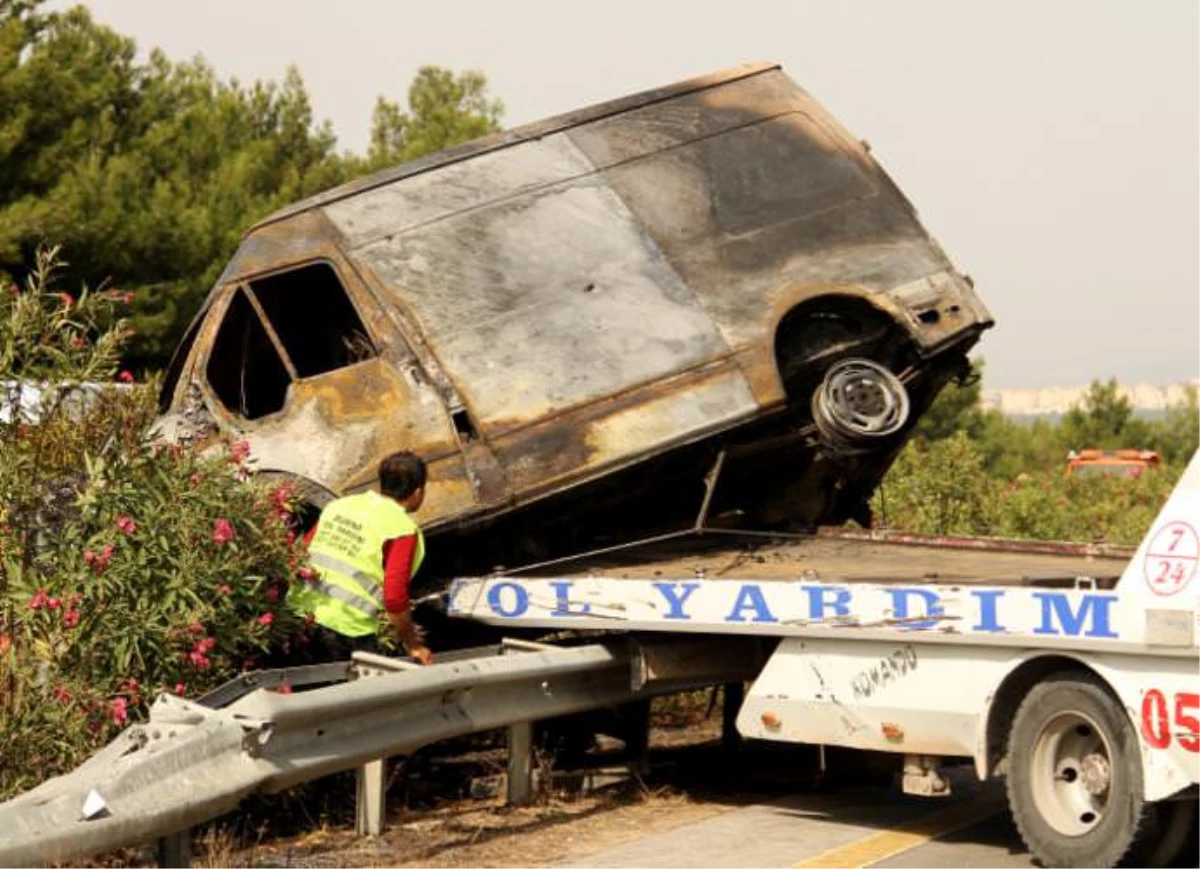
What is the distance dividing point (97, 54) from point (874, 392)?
20.6 m

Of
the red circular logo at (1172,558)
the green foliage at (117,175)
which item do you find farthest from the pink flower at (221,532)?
the green foliage at (117,175)

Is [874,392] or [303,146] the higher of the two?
[303,146]

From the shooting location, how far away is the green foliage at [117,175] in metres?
24.7

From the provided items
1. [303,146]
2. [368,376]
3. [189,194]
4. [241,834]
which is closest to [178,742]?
[241,834]

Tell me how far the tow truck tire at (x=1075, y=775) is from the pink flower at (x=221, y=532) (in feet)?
10.1

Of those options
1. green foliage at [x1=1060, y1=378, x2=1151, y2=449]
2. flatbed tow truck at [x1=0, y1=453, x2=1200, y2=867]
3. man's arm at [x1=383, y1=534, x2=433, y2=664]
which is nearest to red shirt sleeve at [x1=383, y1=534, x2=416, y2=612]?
man's arm at [x1=383, y1=534, x2=433, y2=664]

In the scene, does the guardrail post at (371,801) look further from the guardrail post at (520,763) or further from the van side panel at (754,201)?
the van side panel at (754,201)

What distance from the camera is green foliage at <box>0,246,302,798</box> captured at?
7.81m

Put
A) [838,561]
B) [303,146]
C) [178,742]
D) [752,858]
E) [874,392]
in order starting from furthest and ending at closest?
[303,146]
[874,392]
[838,561]
[752,858]
[178,742]

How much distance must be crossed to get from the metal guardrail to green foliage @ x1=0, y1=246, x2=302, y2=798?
34cm

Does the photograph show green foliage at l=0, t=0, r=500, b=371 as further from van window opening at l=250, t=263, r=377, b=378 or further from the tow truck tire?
the tow truck tire

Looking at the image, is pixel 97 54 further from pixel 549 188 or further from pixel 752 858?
pixel 752 858

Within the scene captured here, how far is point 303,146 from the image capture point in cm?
4559

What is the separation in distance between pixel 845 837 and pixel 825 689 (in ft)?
1.93
